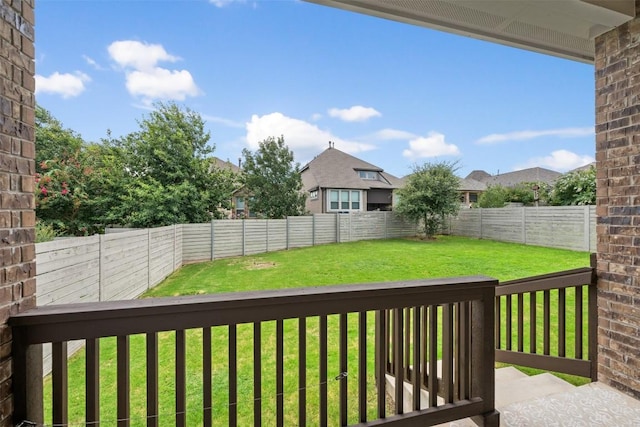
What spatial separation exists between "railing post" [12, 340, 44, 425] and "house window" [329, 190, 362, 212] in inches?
596

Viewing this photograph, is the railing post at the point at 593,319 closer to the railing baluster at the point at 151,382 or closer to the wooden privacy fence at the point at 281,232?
the railing baluster at the point at 151,382

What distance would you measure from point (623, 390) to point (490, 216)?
10.5 m

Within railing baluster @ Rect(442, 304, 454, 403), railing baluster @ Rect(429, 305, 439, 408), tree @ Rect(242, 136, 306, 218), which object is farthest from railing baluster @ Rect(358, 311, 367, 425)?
tree @ Rect(242, 136, 306, 218)

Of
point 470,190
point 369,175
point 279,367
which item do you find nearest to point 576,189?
point 369,175

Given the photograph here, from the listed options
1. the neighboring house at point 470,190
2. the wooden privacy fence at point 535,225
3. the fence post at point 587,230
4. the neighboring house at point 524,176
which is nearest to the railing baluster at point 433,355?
the wooden privacy fence at point 535,225

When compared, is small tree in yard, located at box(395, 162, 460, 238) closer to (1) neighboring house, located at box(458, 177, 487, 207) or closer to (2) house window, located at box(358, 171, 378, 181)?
(2) house window, located at box(358, 171, 378, 181)

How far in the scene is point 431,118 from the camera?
1287 cm

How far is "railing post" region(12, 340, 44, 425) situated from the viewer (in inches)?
39.4

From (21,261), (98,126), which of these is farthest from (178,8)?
(98,126)

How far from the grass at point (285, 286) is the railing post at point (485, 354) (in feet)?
2.60

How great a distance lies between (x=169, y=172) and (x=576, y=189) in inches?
510

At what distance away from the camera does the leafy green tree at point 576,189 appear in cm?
967

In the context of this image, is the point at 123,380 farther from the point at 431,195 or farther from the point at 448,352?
the point at 431,195

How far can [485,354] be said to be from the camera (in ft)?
4.89
